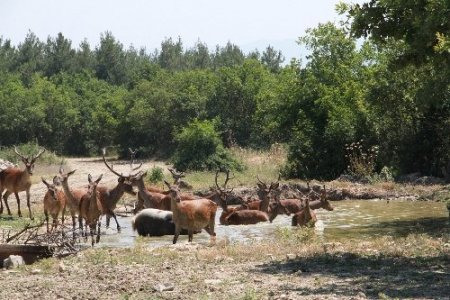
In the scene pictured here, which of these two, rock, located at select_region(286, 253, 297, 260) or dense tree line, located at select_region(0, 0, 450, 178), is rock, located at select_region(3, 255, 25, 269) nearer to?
rock, located at select_region(286, 253, 297, 260)

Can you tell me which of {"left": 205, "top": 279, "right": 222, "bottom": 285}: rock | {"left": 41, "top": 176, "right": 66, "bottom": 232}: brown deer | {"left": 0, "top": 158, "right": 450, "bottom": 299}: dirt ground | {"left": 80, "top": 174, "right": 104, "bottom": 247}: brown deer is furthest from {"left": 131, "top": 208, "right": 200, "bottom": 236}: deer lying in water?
{"left": 205, "top": 279, "right": 222, "bottom": 285}: rock

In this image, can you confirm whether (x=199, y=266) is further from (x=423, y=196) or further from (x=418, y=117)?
(x=418, y=117)

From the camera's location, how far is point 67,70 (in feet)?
329

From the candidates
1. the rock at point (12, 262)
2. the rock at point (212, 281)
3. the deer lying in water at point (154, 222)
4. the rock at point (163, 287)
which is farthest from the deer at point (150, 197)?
the rock at point (163, 287)

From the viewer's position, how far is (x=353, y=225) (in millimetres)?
22094

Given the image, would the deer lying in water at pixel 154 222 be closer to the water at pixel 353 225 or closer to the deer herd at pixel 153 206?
the deer herd at pixel 153 206

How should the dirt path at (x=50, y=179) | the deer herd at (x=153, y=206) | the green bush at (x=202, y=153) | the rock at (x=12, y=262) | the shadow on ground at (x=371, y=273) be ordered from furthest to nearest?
the green bush at (x=202, y=153), the dirt path at (x=50, y=179), the deer herd at (x=153, y=206), the rock at (x=12, y=262), the shadow on ground at (x=371, y=273)

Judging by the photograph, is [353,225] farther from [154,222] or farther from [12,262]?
[12,262]

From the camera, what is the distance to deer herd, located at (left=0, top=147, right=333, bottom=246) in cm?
1866

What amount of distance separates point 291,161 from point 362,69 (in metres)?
5.65

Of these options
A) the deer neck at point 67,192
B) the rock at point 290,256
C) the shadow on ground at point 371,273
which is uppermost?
the deer neck at point 67,192

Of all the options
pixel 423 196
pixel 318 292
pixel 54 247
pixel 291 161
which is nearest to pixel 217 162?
pixel 291 161

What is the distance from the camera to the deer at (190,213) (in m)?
18.3

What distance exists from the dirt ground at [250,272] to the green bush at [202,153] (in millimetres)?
22513
